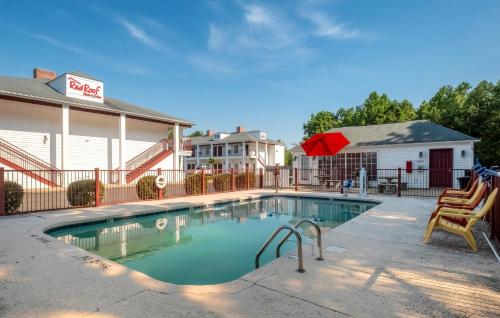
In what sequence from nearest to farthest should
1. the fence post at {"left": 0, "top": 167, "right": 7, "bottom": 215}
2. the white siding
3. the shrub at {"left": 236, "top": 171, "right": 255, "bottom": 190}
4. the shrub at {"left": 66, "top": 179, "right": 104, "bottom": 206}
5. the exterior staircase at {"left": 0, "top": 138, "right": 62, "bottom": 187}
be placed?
the fence post at {"left": 0, "top": 167, "right": 7, "bottom": 215} → the shrub at {"left": 66, "top": 179, "right": 104, "bottom": 206} → the exterior staircase at {"left": 0, "top": 138, "right": 62, "bottom": 187} → the white siding → the shrub at {"left": 236, "top": 171, "right": 255, "bottom": 190}

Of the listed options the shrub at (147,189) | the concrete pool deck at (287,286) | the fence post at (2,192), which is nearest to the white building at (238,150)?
the shrub at (147,189)

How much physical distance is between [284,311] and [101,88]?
21979 millimetres

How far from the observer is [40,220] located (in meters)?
7.68

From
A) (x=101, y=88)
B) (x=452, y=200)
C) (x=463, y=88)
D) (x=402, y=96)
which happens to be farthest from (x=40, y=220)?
(x=463, y=88)

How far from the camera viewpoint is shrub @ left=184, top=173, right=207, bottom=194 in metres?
14.3

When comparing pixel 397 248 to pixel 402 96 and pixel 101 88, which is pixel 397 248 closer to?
pixel 101 88

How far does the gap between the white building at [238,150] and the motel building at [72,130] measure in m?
17.4

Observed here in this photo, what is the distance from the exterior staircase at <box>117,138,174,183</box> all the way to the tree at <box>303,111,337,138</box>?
30486 mm

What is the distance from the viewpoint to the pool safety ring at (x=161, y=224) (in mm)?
8383

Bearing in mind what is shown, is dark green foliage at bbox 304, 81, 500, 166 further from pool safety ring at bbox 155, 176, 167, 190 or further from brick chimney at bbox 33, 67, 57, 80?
brick chimney at bbox 33, 67, 57, 80

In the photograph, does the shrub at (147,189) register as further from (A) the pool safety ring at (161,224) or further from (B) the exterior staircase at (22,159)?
(B) the exterior staircase at (22,159)

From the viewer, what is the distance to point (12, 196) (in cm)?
849

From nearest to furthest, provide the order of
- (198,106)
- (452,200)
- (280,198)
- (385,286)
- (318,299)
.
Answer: (318,299) → (385,286) → (452,200) → (280,198) → (198,106)

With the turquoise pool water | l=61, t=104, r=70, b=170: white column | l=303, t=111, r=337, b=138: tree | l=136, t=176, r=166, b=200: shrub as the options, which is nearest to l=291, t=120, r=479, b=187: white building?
the turquoise pool water
